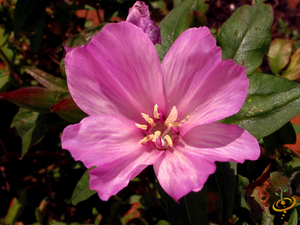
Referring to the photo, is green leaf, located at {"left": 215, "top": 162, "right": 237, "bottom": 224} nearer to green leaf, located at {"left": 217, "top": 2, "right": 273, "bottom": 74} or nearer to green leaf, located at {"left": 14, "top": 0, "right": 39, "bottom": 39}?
green leaf, located at {"left": 217, "top": 2, "right": 273, "bottom": 74}

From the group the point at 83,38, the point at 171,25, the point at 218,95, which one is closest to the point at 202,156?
the point at 218,95

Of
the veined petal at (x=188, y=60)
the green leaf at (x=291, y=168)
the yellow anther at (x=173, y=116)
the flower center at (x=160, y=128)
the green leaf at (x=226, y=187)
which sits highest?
the veined petal at (x=188, y=60)

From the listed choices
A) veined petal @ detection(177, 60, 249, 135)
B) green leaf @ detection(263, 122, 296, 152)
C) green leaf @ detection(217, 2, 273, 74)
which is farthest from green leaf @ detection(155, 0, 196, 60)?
green leaf @ detection(263, 122, 296, 152)

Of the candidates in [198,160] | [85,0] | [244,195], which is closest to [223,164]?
[244,195]

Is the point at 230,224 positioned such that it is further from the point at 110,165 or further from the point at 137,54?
the point at 137,54

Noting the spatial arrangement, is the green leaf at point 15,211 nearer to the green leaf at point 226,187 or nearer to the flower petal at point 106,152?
the flower petal at point 106,152

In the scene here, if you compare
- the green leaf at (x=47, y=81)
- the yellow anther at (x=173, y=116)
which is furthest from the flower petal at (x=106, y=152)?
the green leaf at (x=47, y=81)
